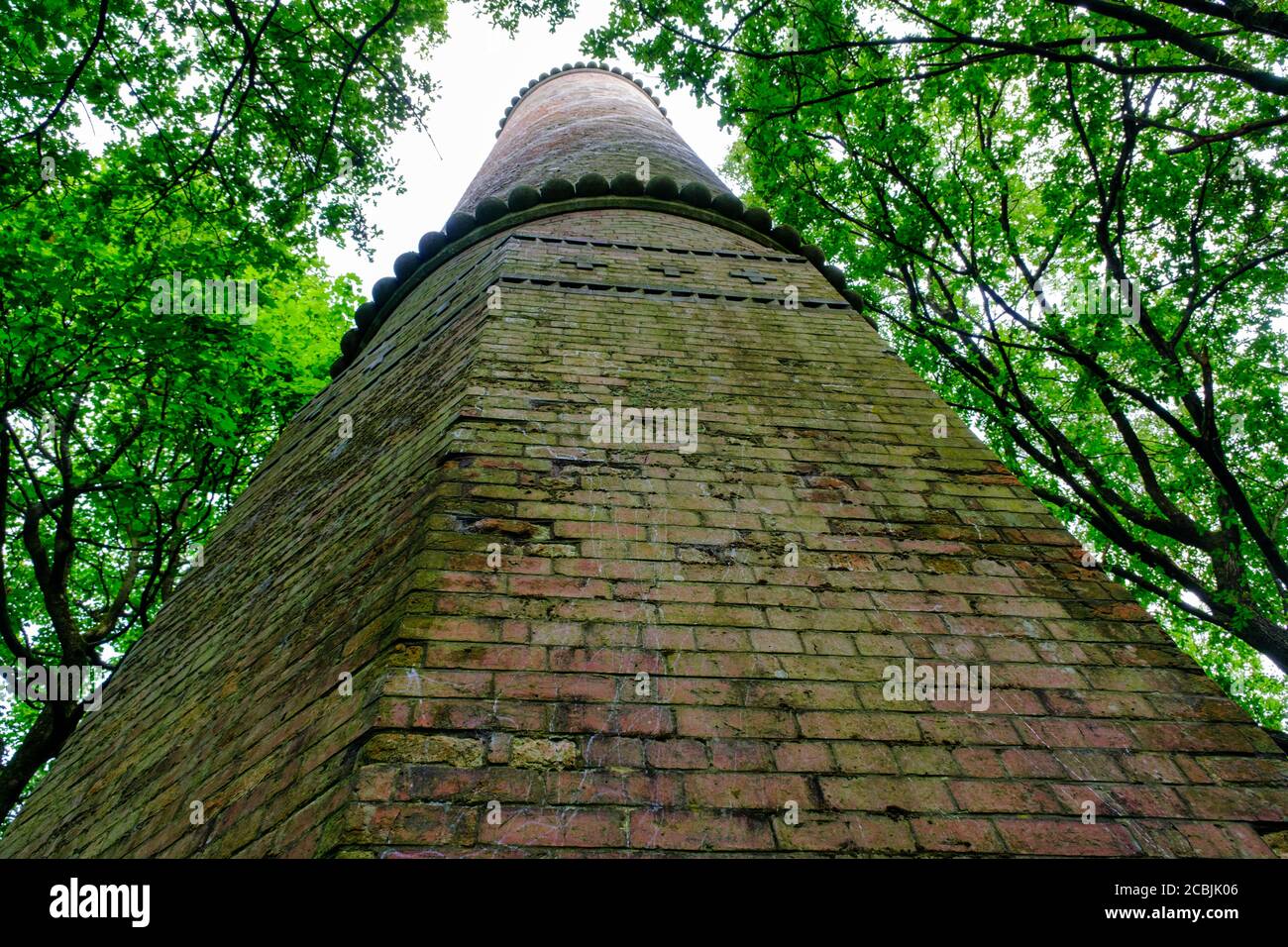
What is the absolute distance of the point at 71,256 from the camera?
7.05 meters

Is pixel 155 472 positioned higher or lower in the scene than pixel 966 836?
higher

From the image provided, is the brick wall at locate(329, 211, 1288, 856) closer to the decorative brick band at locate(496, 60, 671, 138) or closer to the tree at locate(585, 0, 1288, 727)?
the tree at locate(585, 0, 1288, 727)

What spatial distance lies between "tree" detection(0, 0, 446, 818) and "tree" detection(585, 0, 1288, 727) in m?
2.41

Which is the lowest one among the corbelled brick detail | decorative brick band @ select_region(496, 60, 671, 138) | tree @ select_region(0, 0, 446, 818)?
tree @ select_region(0, 0, 446, 818)

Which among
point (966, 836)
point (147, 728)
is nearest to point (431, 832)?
point (966, 836)

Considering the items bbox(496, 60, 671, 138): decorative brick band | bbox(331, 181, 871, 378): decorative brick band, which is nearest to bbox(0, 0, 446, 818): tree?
bbox(331, 181, 871, 378): decorative brick band

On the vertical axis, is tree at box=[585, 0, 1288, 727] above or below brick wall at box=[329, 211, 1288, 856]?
above

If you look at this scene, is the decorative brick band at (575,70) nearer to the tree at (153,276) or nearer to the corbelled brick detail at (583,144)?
the corbelled brick detail at (583,144)

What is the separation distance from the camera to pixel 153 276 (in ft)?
23.9

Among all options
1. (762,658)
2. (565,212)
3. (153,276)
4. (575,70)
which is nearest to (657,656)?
(762,658)

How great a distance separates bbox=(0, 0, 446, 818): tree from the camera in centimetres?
495
